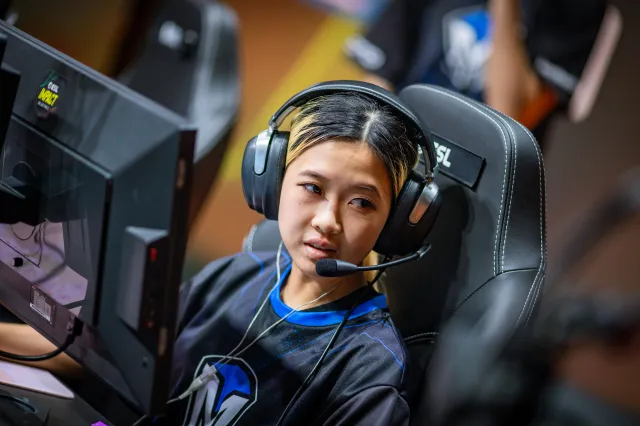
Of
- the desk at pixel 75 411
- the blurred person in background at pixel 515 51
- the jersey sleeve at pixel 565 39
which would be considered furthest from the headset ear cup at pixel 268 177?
the jersey sleeve at pixel 565 39

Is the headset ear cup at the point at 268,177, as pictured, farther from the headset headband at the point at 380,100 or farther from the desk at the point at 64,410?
the desk at the point at 64,410

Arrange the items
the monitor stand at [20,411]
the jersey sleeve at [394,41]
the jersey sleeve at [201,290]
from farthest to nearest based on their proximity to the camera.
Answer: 1. the jersey sleeve at [394,41]
2. the jersey sleeve at [201,290]
3. the monitor stand at [20,411]

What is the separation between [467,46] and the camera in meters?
2.24

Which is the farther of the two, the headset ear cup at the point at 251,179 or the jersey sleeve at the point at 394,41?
the jersey sleeve at the point at 394,41

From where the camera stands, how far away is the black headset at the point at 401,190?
1102 millimetres

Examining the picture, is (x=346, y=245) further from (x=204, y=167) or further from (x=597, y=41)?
(x=597, y=41)

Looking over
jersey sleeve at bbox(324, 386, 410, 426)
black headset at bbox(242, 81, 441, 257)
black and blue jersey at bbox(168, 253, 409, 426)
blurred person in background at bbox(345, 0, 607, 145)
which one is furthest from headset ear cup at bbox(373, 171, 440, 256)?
Answer: blurred person in background at bbox(345, 0, 607, 145)

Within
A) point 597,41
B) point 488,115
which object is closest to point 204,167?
point 488,115

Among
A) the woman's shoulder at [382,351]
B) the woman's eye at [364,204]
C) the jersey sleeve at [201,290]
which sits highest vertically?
the woman's eye at [364,204]

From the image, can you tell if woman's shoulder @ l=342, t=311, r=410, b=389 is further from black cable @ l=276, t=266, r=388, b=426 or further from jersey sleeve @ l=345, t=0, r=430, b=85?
jersey sleeve @ l=345, t=0, r=430, b=85

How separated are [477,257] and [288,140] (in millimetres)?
334

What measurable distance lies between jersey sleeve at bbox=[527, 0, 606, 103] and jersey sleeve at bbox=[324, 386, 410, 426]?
124cm

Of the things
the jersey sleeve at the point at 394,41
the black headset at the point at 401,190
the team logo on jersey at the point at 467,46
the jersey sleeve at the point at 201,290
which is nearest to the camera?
the black headset at the point at 401,190

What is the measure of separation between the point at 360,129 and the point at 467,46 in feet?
4.09
